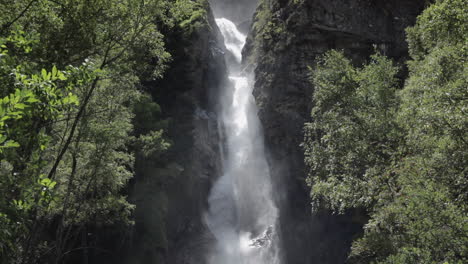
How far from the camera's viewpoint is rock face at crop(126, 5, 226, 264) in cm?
2252

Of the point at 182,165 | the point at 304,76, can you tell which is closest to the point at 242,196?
the point at 182,165

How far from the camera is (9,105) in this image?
3.15m

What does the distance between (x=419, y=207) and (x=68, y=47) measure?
8777 millimetres

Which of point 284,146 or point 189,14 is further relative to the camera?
→ point 284,146

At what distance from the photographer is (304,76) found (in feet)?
83.0

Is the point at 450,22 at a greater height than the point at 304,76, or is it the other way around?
the point at 304,76

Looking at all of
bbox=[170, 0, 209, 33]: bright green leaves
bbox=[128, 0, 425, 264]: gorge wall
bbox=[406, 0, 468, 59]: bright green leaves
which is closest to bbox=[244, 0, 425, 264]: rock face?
bbox=[128, 0, 425, 264]: gorge wall

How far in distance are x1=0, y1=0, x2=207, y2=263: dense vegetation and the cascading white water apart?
12.4 meters

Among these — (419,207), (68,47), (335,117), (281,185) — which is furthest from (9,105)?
(281,185)

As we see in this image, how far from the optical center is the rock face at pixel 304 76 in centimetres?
2384

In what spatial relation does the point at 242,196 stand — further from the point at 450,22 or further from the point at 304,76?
the point at 450,22

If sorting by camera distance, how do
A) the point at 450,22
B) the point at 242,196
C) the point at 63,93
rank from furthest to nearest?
the point at 242,196
the point at 450,22
the point at 63,93

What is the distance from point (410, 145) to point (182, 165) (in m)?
19.8

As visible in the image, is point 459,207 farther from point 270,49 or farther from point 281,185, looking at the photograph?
point 270,49
